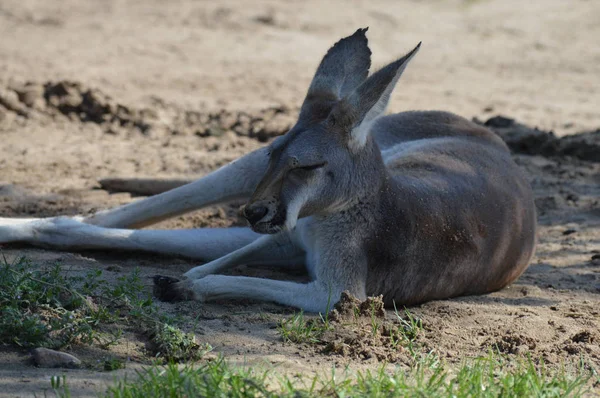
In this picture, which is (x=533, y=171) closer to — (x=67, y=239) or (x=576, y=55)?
(x=67, y=239)

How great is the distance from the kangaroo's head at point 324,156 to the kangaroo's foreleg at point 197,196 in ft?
2.64

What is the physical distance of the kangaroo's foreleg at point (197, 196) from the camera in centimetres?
527

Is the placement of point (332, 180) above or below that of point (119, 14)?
below

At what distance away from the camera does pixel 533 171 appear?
24.0ft

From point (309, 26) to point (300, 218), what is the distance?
7996 mm

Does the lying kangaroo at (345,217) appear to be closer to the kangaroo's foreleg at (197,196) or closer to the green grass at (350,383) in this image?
the kangaroo's foreleg at (197,196)

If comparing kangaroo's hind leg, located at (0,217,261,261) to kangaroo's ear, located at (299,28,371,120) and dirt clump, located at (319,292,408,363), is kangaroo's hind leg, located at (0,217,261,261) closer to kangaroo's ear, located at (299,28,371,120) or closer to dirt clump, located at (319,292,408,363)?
kangaroo's ear, located at (299,28,371,120)

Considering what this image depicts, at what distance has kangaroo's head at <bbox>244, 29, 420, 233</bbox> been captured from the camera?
13.8ft

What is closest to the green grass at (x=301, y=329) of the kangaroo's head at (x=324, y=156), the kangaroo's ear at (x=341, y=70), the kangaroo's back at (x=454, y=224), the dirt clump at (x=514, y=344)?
the kangaroo's head at (x=324, y=156)

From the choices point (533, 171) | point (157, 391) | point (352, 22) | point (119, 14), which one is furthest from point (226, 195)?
point (352, 22)

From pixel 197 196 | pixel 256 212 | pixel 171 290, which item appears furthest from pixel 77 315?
pixel 197 196

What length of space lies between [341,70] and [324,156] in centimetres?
59

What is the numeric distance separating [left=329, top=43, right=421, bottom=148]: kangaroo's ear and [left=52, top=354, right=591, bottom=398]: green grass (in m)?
1.21

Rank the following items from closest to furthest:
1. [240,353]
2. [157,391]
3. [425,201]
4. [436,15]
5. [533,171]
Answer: [157,391], [240,353], [425,201], [533,171], [436,15]
